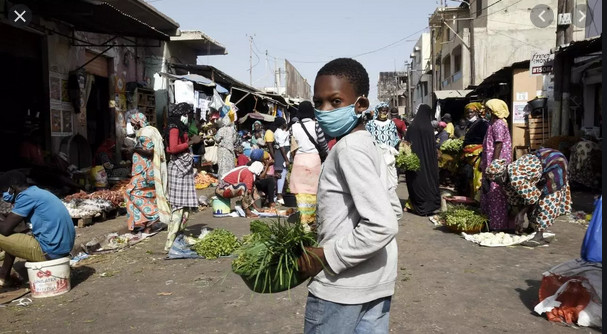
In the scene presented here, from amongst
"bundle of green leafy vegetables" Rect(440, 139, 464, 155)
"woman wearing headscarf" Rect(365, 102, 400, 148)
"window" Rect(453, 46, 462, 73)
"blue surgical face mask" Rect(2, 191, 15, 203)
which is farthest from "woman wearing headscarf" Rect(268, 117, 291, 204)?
"window" Rect(453, 46, 462, 73)

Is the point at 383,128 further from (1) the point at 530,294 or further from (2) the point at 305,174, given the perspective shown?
(1) the point at 530,294

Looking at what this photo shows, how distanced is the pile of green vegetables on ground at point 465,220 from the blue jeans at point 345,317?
6101 mm

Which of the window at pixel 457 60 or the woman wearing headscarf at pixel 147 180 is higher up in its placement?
the window at pixel 457 60

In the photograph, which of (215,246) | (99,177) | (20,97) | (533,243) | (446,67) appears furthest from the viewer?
(446,67)

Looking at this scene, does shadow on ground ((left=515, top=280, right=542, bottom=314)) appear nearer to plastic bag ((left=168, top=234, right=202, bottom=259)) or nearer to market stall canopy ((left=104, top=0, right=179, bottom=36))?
plastic bag ((left=168, top=234, right=202, bottom=259))

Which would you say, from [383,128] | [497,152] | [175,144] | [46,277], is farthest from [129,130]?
[497,152]

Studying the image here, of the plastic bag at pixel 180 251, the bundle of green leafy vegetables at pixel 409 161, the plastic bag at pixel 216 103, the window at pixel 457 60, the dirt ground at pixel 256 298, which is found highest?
the window at pixel 457 60

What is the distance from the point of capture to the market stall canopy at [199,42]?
1848cm

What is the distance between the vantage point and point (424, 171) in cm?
1009

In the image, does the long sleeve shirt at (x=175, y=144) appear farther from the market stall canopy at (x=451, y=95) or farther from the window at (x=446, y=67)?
the window at (x=446, y=67)

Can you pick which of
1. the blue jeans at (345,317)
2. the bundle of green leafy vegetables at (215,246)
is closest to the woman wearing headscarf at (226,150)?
the bundle of green leafy vegetables at (215,246)

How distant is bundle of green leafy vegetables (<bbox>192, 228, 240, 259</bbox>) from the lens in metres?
6.92

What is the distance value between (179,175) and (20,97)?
210 inches

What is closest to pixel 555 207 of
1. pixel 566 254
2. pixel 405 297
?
pixel 566 254
